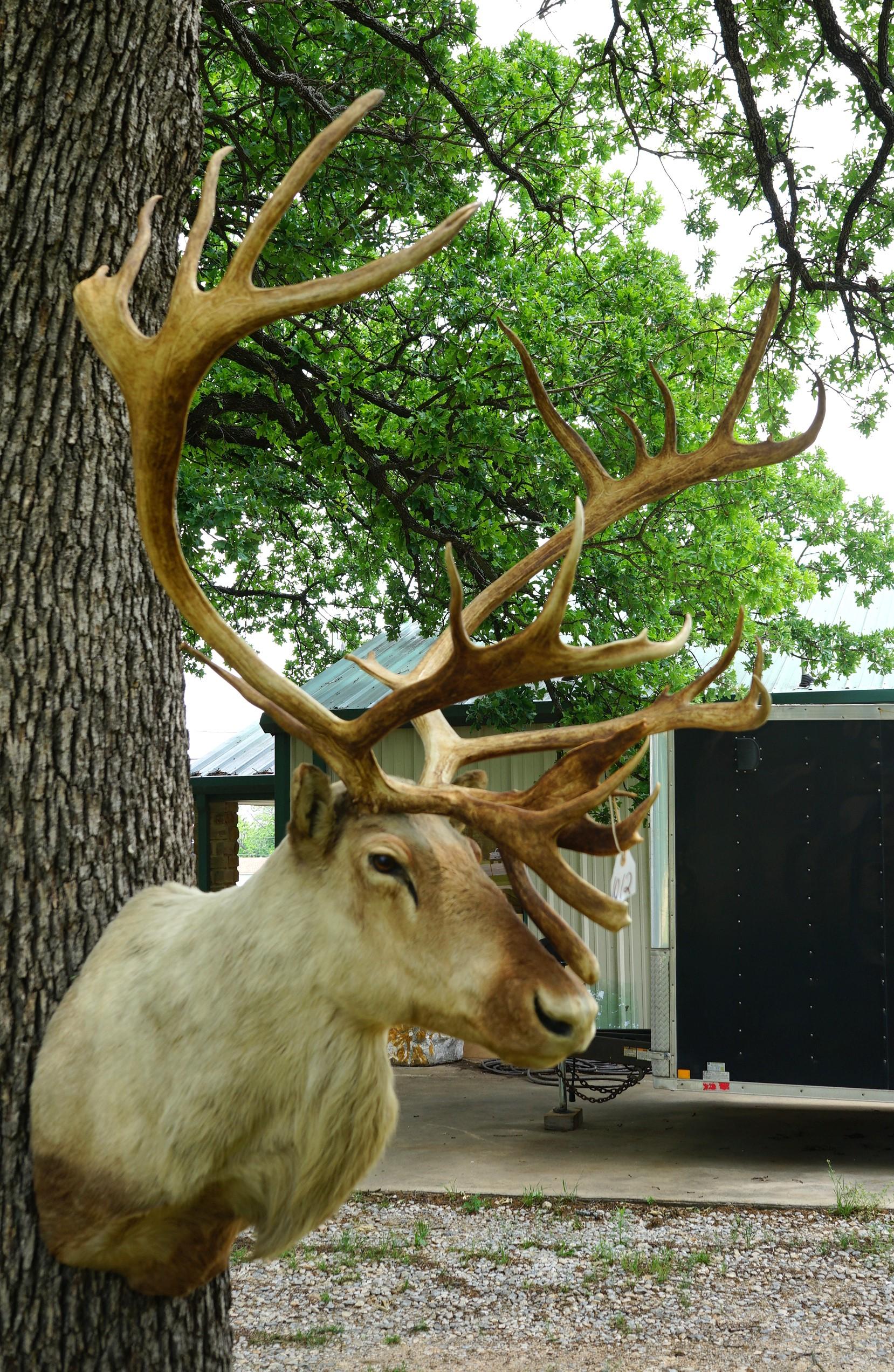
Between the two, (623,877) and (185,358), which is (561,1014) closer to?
(623,877)

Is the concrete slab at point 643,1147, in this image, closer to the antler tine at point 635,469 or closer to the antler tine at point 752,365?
the antler tine at point 635,469

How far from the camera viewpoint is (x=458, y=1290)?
5.52 metres

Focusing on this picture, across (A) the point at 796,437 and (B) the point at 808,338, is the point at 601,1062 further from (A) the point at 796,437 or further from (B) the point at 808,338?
(A) the point at 796,437

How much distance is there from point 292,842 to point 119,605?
682 mm

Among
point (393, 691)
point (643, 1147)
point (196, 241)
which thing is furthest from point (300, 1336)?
point (196, 241)

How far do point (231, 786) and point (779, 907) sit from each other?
807 cm

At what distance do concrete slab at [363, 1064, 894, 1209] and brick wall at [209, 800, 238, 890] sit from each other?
5.21 metres

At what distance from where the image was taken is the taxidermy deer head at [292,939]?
5.62 feet

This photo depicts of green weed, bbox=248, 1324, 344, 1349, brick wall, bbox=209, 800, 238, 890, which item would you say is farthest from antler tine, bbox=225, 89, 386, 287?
brick wall, bbox=209, 800, 238, 890

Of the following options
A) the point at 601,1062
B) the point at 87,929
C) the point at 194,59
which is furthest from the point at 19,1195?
the point at 601,1062

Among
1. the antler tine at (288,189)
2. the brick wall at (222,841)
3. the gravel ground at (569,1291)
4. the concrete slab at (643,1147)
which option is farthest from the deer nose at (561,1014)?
the brick wall at (222,841)

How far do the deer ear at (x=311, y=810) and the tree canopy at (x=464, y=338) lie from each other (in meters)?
4.38

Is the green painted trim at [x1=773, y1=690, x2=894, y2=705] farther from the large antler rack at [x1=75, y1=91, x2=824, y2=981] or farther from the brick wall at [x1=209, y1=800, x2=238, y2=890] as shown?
the large antler rack at [x1=75, y1=91, x2=824, y2=981]

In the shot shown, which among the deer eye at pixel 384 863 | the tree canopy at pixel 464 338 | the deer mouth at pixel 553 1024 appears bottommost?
the deer mouth at pixel 553 1024
